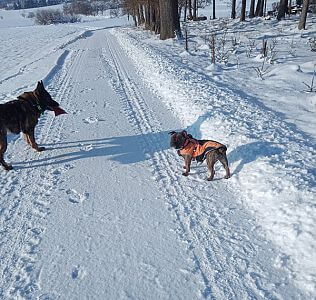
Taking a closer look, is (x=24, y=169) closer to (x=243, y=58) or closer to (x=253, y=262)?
(x=253, y=262)

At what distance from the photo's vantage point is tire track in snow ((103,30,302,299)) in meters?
3.21

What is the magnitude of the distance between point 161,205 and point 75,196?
1323mm

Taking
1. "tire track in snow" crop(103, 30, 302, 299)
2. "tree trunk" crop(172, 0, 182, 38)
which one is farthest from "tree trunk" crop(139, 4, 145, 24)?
"tire track in snow" crop(103, 30, 302, 299)

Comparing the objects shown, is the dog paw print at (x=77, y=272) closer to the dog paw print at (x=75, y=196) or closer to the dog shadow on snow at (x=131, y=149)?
the dog paw print at (x=75, y=196)

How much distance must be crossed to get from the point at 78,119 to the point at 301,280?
251 inches

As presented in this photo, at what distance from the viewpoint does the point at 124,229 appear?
4.11 m

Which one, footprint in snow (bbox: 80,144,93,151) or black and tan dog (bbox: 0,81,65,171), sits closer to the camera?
black and tan dog (bbox: 0,81,65,171)

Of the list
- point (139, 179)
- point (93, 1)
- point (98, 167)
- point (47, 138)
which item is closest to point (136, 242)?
point (139, 179)

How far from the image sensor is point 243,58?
49.8 feet

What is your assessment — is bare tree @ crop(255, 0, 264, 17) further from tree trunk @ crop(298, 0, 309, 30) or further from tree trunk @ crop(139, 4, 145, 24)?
tree trunk @ crop(298, 0, 309, 30)

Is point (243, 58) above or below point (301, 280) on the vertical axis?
below

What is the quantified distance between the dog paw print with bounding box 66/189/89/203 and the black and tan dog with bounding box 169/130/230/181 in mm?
1538

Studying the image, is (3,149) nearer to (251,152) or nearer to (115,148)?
(115,148)

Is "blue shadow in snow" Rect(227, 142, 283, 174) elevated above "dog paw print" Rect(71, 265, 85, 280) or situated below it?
below
